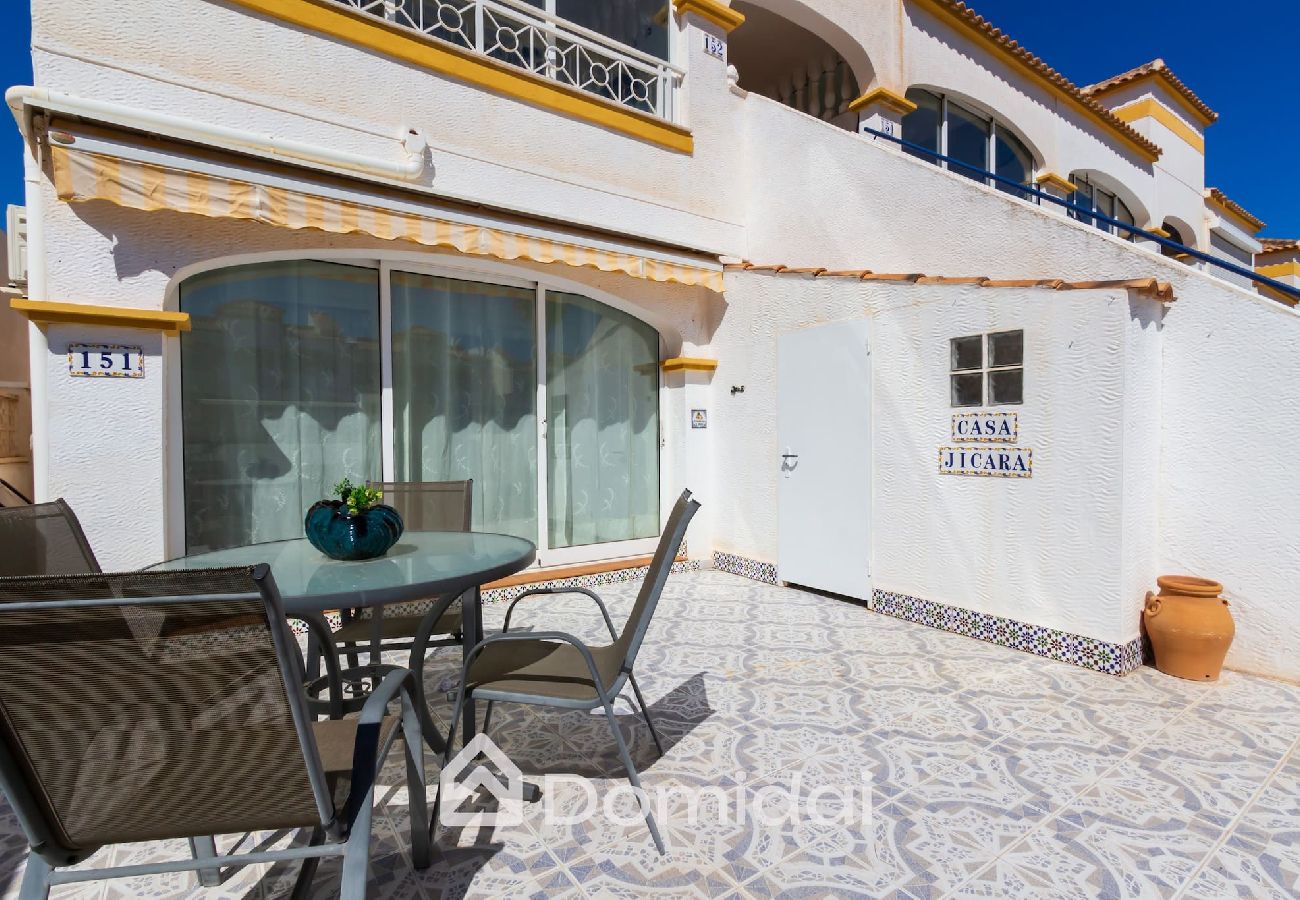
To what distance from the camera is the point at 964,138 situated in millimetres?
10789

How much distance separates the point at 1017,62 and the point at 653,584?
12.3 meters

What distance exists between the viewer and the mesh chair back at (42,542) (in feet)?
9.61

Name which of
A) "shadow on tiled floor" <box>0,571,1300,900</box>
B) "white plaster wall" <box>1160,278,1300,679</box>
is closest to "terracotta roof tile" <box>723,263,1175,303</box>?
"white plaster wall" <box>1160,278,1300,679</box>

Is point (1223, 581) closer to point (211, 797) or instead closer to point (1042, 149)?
point (211, 797)

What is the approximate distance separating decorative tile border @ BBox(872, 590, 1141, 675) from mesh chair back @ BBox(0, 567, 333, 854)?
5.36 m

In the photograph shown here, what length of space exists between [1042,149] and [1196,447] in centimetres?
870

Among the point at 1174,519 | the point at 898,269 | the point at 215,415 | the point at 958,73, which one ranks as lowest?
the point at 1174,519

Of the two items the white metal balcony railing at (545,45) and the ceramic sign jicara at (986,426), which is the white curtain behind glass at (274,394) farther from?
the ceramic sign jicara at (986,426)

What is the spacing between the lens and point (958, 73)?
399 inches

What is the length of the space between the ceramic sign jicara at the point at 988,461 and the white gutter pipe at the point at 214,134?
563 cm

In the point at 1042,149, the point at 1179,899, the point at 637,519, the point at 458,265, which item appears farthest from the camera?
the point at 1042,149

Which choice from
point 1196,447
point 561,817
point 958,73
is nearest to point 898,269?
point 1196,447

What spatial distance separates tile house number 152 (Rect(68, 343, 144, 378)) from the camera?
4777mm

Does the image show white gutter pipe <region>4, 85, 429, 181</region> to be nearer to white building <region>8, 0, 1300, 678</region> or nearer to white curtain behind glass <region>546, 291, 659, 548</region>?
white building <region>8, 0, 1300, 678</region>
